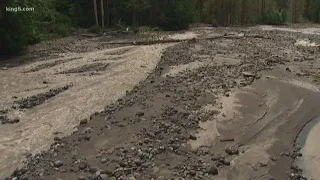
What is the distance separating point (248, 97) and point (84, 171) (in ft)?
24.2

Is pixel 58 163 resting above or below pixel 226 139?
above

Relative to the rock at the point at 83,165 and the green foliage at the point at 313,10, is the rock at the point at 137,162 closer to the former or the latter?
the rock at the point at 83,165

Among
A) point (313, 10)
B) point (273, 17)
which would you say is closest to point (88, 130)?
point (273, 17)

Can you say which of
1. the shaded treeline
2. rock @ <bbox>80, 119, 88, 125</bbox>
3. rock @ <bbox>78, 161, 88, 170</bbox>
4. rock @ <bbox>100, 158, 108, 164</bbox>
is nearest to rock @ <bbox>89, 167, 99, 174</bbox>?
rock @ <bbox>78, 161, 88, 170</bbox>

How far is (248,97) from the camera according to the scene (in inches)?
528

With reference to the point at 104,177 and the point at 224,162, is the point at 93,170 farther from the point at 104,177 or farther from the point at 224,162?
the point at 224,162

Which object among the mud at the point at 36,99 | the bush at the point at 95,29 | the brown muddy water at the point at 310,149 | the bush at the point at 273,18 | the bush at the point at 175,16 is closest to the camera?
the brown muddy water at the point at 310,149

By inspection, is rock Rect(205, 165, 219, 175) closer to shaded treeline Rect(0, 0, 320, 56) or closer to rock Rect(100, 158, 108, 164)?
rock Rect(100, 158, 108, 164)

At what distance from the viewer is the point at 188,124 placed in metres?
10.4

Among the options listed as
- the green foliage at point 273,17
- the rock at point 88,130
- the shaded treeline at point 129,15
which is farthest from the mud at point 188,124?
the green foliage at point 273,17

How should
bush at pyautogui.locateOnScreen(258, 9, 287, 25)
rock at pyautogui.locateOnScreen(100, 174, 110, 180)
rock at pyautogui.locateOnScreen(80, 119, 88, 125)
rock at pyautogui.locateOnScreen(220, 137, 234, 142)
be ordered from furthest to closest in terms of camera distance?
bush at pyautogui.locateOnScreen(258, 9, 287, 25)
rock at pyautogui.locateOnScreen(80, 119, 88, 125)
rock at pyautogui.locateOnScreen(220, 137, 234, 142)
rock at pyautogui.locateOnScreen(100, 174, 110, 180)

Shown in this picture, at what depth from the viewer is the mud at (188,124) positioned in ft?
26.7

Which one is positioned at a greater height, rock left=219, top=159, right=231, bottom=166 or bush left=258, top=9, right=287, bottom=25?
bush left=258, top=9, right=287, bottom=25

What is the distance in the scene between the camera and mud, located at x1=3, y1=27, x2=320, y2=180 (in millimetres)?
8125
